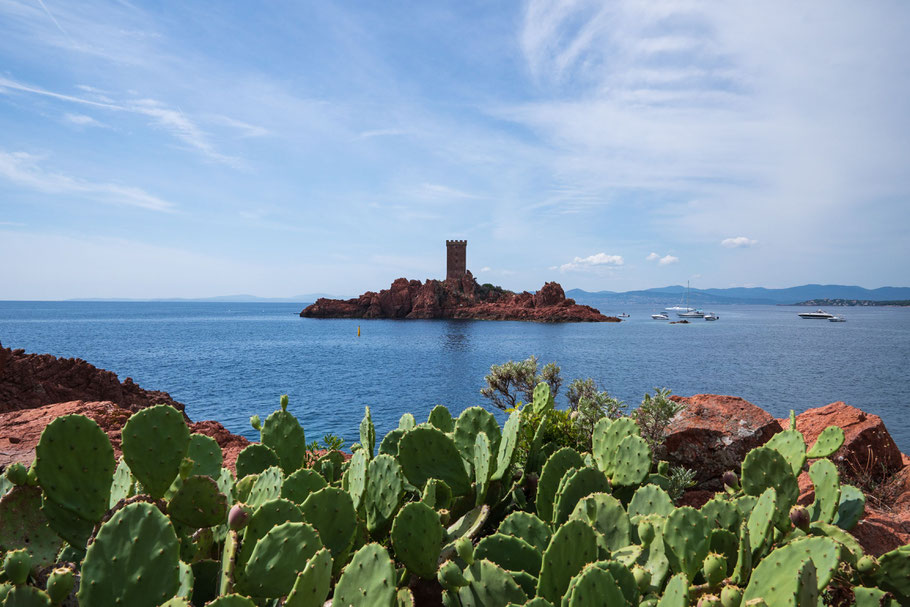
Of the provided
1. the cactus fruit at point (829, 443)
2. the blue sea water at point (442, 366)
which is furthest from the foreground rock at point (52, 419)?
the blue sea water at point (442, 366)

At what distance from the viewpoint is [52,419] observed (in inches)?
226

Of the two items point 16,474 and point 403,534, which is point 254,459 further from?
point 403,534

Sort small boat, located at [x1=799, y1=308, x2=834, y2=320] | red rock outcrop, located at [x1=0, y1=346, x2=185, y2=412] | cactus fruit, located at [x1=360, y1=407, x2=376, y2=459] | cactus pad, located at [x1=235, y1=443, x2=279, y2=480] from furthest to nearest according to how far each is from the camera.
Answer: small boat, located at [x1=799, y1=308, x2=834, y2=320] < red rock outcrop, located at [x1=0, y1=346, x2=185, y2=412] < cactus pad, located at [x1=235, y1=443, x2=279, y2=480] < cactus fruit, located at [x1=360, y1=407, x2=376, y2=459]

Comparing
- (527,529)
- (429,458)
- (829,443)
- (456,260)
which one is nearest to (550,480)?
(527,529)

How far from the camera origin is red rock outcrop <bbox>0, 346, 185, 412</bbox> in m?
10.8

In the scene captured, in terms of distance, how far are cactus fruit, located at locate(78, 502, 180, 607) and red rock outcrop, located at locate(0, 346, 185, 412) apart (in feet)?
33.0

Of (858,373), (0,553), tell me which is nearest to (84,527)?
(0,553)

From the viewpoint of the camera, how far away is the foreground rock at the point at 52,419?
217 inches

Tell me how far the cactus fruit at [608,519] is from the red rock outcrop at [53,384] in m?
10.6

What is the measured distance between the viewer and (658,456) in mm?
5227

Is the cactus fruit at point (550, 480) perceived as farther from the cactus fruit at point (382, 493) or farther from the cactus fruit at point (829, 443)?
the cactus fruit at point (829, 443)

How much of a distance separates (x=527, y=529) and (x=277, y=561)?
112 cm

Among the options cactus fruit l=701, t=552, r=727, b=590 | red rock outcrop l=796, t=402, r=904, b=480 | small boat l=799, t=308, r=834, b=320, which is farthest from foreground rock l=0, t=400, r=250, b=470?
small boat l=799, t=308, r=834, b=320

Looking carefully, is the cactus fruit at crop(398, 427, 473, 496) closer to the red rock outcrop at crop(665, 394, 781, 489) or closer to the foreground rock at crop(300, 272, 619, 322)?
the red rock outcrop at crop(665, 394, 781, 489)
